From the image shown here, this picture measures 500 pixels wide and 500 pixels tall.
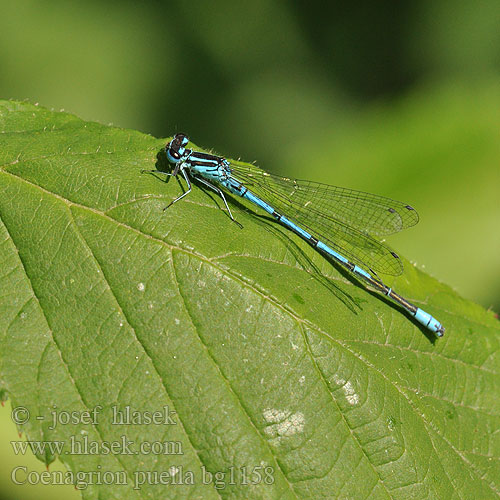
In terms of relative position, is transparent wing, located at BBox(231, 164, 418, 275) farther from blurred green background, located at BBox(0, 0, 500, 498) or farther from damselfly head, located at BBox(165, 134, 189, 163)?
blurred green background, located at BBox(0, 0, 500, 498)

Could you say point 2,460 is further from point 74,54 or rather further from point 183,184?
point 74,54

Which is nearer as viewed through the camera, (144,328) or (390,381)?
(144,328)

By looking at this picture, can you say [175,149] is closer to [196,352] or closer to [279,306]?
[279,306]

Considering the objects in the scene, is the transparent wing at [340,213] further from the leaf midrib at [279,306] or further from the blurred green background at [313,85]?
the blurred green background at [313,85]

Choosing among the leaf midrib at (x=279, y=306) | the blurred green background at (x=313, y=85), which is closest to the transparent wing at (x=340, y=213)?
the leaf midrib at (x=279, y=306)

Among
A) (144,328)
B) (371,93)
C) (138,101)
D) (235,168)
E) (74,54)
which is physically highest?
(74,54)

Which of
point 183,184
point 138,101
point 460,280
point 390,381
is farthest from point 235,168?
point 138,101
